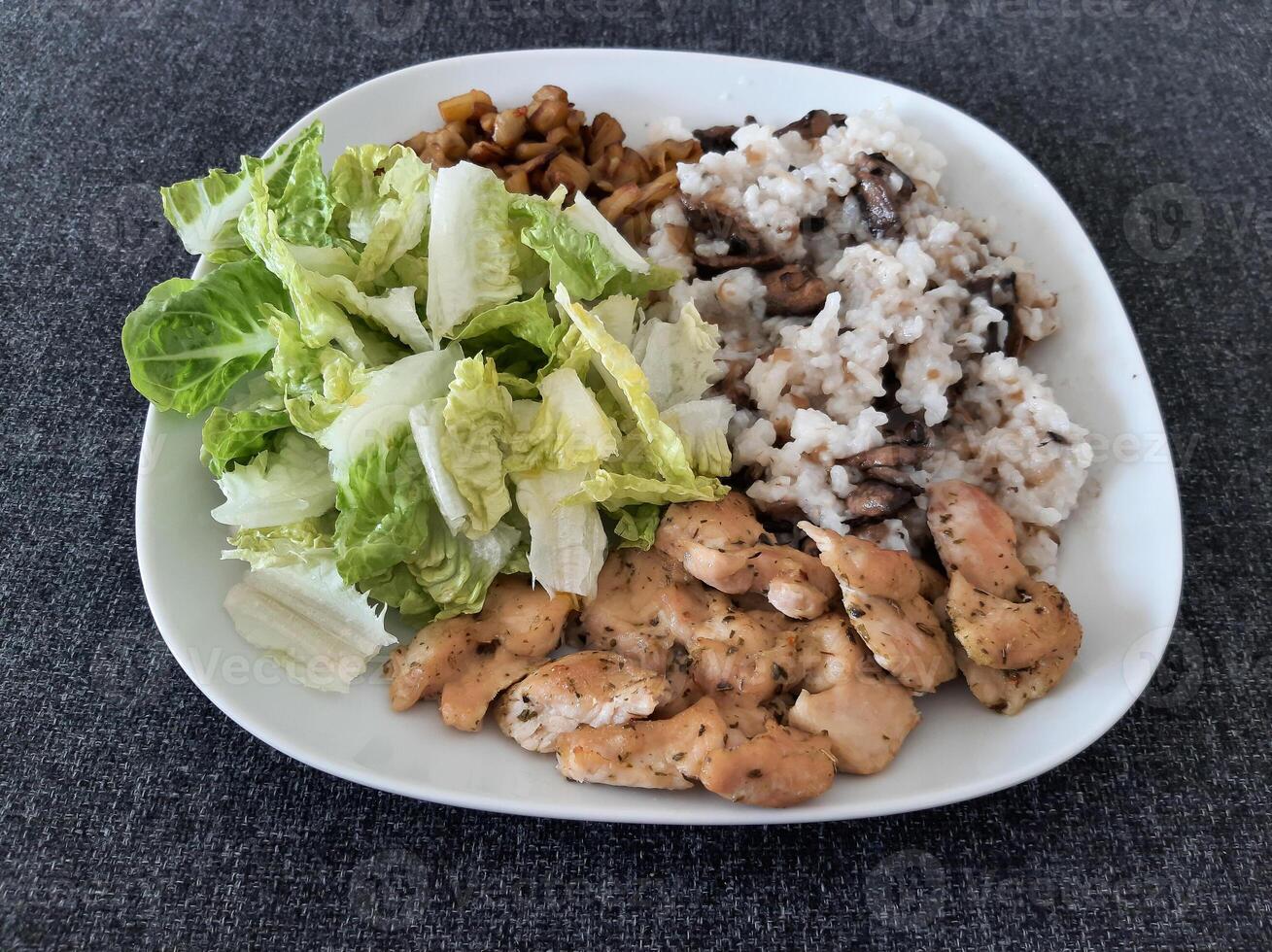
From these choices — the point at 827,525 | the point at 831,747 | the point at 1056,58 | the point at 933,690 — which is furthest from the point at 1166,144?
the point at 831,747

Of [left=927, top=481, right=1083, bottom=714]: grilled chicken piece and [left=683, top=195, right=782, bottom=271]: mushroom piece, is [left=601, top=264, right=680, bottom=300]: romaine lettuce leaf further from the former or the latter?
[left=927, top=481, right=1083, bottom=714]: grilled chicken piece

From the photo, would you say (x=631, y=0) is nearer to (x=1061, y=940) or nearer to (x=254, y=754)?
(x=254, y=754)

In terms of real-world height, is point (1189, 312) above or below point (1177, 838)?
above

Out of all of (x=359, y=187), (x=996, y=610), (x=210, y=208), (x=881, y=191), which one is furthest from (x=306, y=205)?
(x=996, y=610)

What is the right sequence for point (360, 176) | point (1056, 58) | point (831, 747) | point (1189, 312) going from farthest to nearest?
point (1056, 58), point (1189, 312), point (360, 176), point (831, 747)

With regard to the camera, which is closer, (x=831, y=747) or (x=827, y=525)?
(x=831, y=747)

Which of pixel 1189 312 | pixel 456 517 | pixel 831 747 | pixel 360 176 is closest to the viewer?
pixel 831 747
